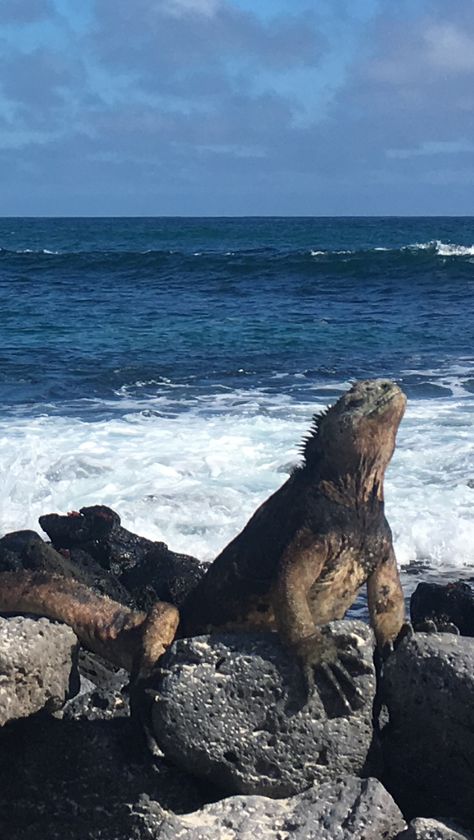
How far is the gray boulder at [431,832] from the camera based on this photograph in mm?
4102

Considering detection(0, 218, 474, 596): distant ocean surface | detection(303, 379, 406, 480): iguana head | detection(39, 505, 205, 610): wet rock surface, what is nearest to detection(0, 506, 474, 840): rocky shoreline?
detection(303, 379, 406, 480): iguana head

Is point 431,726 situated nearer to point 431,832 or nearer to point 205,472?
point 431,832

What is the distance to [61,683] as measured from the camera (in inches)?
192

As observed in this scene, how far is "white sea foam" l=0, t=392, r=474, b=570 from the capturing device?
10.1 meters

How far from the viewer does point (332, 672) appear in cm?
457

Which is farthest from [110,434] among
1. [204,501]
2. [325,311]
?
[325,311]

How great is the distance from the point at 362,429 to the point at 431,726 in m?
1.30

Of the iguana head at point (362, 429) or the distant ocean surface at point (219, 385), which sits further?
the distant ocean surface at point (219, 385)

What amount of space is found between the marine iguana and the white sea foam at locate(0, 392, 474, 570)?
14.4ft

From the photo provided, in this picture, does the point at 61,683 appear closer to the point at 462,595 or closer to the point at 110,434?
the point at 462,595

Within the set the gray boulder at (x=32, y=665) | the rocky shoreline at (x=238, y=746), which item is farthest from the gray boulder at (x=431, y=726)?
the gray boulder at (x=32, y=665)

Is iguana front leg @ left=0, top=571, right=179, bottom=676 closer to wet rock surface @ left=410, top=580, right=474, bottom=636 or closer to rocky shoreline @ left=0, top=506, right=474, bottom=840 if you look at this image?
rocky shoreline @ left=0, top=506, right=474, bottom=840

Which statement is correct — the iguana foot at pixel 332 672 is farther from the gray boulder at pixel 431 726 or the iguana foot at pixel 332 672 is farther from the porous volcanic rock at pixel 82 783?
the porous volcanic rock at pixel 82 783

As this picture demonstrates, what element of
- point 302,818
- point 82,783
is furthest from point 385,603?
point 82,783
